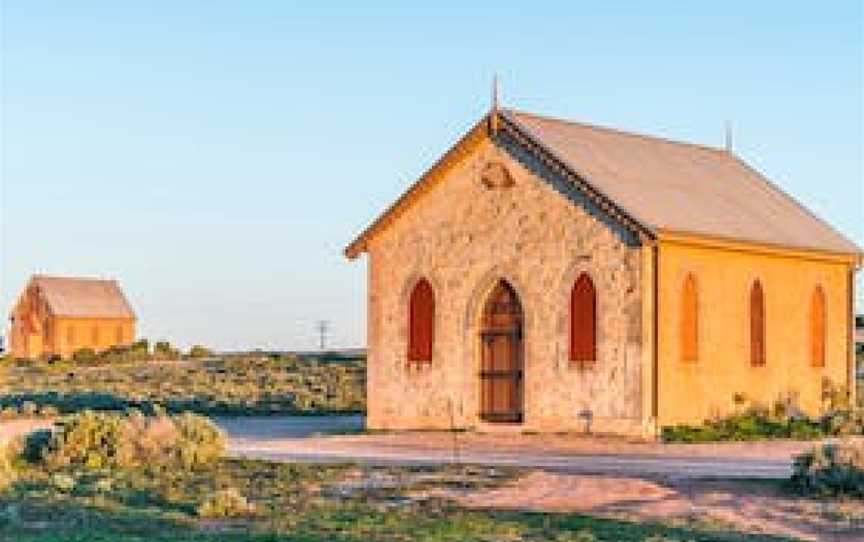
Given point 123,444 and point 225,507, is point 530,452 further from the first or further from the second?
point 225,507

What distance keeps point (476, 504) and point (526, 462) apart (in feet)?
19.6

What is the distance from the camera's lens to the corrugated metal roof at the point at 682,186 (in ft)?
118

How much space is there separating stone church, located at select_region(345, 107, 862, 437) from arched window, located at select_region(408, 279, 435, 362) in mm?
43

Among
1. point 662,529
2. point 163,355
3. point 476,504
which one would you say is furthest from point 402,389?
point 163,355

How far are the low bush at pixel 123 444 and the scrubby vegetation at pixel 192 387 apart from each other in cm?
1662

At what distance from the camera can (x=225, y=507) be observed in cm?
2222

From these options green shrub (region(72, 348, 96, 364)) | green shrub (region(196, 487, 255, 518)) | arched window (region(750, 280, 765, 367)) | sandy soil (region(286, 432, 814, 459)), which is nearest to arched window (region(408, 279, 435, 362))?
sandy soil (region(286, 432, 814, 459))

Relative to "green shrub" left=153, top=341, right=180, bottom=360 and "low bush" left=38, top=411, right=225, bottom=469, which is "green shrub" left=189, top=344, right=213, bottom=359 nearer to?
"green shrub" left=153, top=341, right=180, bottom=360

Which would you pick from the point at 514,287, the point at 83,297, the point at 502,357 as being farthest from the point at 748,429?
the point at 83,297

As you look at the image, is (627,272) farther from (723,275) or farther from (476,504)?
(476,504)

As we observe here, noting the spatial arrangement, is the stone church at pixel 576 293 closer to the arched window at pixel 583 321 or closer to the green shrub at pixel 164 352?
the arched window at pixel 583 321

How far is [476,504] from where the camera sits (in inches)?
899

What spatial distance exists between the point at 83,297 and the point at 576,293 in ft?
228

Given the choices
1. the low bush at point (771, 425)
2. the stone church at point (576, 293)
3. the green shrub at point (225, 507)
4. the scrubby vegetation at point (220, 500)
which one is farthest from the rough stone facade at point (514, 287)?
the green shrub at point (225, 507)
